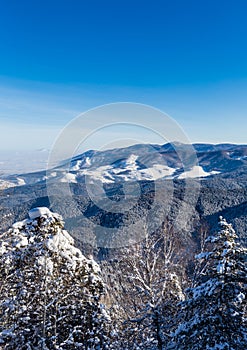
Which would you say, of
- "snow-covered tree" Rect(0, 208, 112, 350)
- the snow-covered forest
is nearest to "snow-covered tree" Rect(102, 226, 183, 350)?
the snow-covered forest

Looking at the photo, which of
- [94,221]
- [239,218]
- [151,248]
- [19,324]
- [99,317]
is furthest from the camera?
[94,221]

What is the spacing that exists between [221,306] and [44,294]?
5.47 meters

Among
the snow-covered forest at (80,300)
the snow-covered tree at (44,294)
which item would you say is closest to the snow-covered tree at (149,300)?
the snow-covered forest at (80,300)

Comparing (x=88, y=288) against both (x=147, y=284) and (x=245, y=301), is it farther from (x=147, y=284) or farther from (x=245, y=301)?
(x=245, y=301)

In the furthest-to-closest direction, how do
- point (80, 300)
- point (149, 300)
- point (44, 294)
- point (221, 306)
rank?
point (149, 300) → point (80, 300) → point (44, 294) → point (221, 306)

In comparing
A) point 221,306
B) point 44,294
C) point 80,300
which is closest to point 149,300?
point 80,300

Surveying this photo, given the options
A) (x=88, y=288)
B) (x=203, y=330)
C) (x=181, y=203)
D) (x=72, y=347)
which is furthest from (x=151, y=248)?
(x=181, y=203)

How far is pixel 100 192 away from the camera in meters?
176

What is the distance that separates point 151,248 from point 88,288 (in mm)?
2822

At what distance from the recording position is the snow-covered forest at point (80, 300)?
8.47m

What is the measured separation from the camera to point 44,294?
9078 mm

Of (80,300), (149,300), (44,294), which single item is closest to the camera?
(44,294)

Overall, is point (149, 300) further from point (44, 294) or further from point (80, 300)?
point (44, 294)

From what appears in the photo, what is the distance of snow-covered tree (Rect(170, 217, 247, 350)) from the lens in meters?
8.24
